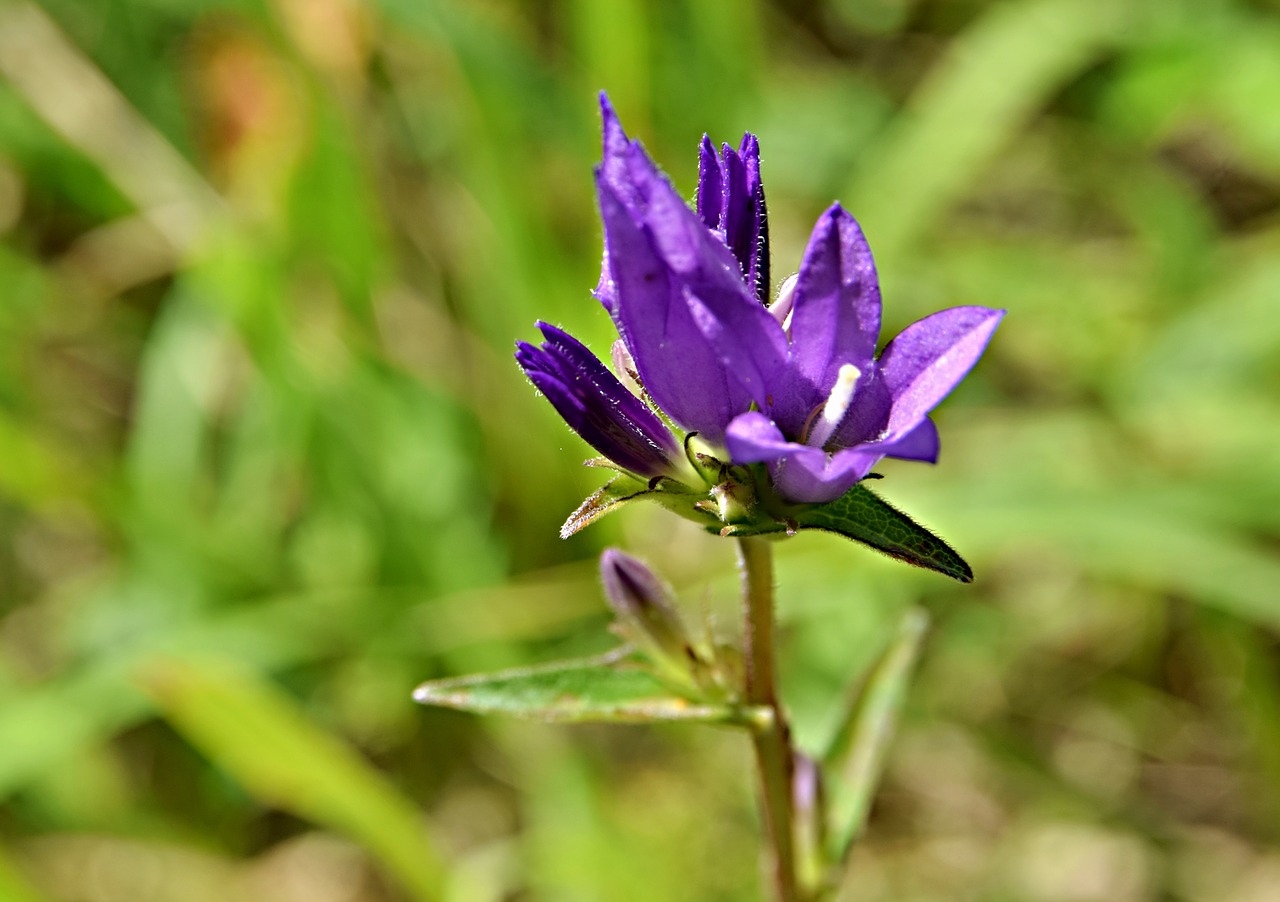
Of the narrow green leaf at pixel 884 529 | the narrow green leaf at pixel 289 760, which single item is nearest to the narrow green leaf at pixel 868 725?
the narrow green leaf at pixel 884 529

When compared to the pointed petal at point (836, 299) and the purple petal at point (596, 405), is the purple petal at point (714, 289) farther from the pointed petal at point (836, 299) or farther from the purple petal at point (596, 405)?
the purple petal at point (596, 405)

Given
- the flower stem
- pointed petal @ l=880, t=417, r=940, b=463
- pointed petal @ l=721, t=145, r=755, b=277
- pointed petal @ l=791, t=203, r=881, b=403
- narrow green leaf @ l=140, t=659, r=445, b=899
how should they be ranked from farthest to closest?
narrow green leaf @ l=140, t=659, r=445, b=899 < the flower stem < pointed petal @ l=721, t=145, r=755, b=277 < pointed petal @ l=791, t=203, r=881, b=403 < pointed petal @ l=880, t=417, r=940, b=463

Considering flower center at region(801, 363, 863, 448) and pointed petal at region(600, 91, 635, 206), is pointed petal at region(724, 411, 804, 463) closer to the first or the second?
flower center at region(801, 363, 863, 448)

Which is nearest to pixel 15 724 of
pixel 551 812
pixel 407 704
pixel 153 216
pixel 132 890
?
pixel 132 890

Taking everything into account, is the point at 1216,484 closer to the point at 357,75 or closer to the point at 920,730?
the point at 920,730

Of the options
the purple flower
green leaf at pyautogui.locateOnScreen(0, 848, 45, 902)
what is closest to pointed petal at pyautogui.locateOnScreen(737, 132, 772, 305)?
the purple flower

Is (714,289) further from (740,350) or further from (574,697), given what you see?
(574,697)
